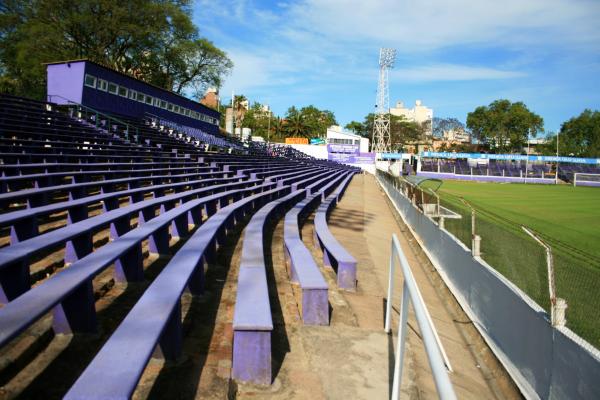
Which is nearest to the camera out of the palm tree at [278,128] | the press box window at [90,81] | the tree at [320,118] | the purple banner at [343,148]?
the press box window at [90,81]

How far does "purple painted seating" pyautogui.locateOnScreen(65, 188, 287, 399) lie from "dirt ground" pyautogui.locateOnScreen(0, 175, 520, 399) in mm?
370

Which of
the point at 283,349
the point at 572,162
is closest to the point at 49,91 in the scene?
the point at 283,349

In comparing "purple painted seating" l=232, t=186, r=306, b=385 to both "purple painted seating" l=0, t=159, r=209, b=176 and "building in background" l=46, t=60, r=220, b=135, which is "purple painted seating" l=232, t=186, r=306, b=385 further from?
"building in background" l=46, t=60, r=220, b=135

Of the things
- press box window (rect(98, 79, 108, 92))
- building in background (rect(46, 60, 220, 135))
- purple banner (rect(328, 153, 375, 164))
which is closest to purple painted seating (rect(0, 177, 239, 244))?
building in background (rect(46, 60, 220, 135))

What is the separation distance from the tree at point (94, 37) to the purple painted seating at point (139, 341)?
133 ft

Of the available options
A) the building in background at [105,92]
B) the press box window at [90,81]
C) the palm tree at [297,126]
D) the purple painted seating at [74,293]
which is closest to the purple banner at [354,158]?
the building in background at [105,92]

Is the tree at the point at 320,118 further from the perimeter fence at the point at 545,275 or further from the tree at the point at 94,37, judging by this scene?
the perimeter fence at the point at 545,275

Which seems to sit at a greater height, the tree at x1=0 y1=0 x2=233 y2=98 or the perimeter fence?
the tree at x1=0 y1=0 x2=233 y2=98

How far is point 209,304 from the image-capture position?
4277 millimetres

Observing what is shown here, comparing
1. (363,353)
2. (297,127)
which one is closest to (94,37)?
(363,353)

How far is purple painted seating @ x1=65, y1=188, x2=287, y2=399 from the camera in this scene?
1882mm

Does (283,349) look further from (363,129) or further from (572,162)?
(363,129)

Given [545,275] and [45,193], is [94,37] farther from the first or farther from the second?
[545,275]

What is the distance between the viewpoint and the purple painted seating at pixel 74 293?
2.35 metres
